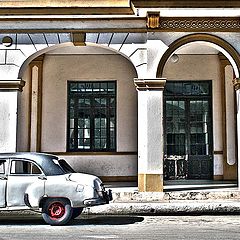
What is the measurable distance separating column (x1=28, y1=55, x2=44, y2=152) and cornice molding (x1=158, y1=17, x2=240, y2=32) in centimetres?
511

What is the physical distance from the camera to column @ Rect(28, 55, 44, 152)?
1488cm

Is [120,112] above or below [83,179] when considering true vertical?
above

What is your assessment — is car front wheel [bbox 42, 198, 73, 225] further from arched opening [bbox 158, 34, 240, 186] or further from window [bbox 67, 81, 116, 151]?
arched opening [bbox 158, 34, 240, 186]

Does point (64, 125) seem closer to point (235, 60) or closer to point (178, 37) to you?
point (178, 37)

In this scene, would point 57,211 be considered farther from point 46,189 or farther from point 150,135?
point 150,135

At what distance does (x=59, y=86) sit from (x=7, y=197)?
24.1 feet

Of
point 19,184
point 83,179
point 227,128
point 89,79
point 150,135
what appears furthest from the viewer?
point 89,79

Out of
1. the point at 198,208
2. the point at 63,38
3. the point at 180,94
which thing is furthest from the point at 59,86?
the point at 198,208

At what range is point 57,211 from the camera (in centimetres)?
865

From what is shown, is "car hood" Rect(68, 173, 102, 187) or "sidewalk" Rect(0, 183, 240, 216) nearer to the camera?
"car hood" Rect(68, 173, 102, 187)

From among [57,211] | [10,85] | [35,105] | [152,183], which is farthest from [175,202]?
[35,105]

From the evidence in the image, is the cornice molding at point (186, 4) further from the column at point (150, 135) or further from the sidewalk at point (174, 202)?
the sidewalk at point (174, 202)

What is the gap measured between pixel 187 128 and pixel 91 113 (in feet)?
11.4

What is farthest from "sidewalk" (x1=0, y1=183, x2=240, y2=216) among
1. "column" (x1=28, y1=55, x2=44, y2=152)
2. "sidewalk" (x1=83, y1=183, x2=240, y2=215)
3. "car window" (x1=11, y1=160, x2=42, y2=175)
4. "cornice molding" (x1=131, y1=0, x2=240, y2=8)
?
"cornice molding" (x1=131, y1=0, x2=240, y2=8)
